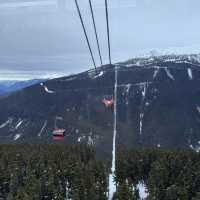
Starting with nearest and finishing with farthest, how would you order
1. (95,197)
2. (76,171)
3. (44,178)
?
(95,197) → (44,178) → (76,171)

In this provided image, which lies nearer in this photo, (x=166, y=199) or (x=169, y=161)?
(x=166, y=199)

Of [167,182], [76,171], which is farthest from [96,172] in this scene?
[167,182]

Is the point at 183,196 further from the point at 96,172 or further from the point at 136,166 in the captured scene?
the point at 136,166

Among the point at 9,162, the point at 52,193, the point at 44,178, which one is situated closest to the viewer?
the point at 52,193

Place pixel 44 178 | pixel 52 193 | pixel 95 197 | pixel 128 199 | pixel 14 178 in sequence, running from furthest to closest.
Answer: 1. pixel 14 178
2. pixel 44 178
3. pixel 52 193
4. pixel 95 197
5. pixel 128 199

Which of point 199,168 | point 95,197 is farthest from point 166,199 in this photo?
point 199,168

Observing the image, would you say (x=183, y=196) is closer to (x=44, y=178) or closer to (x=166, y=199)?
(x=166, y=199)
